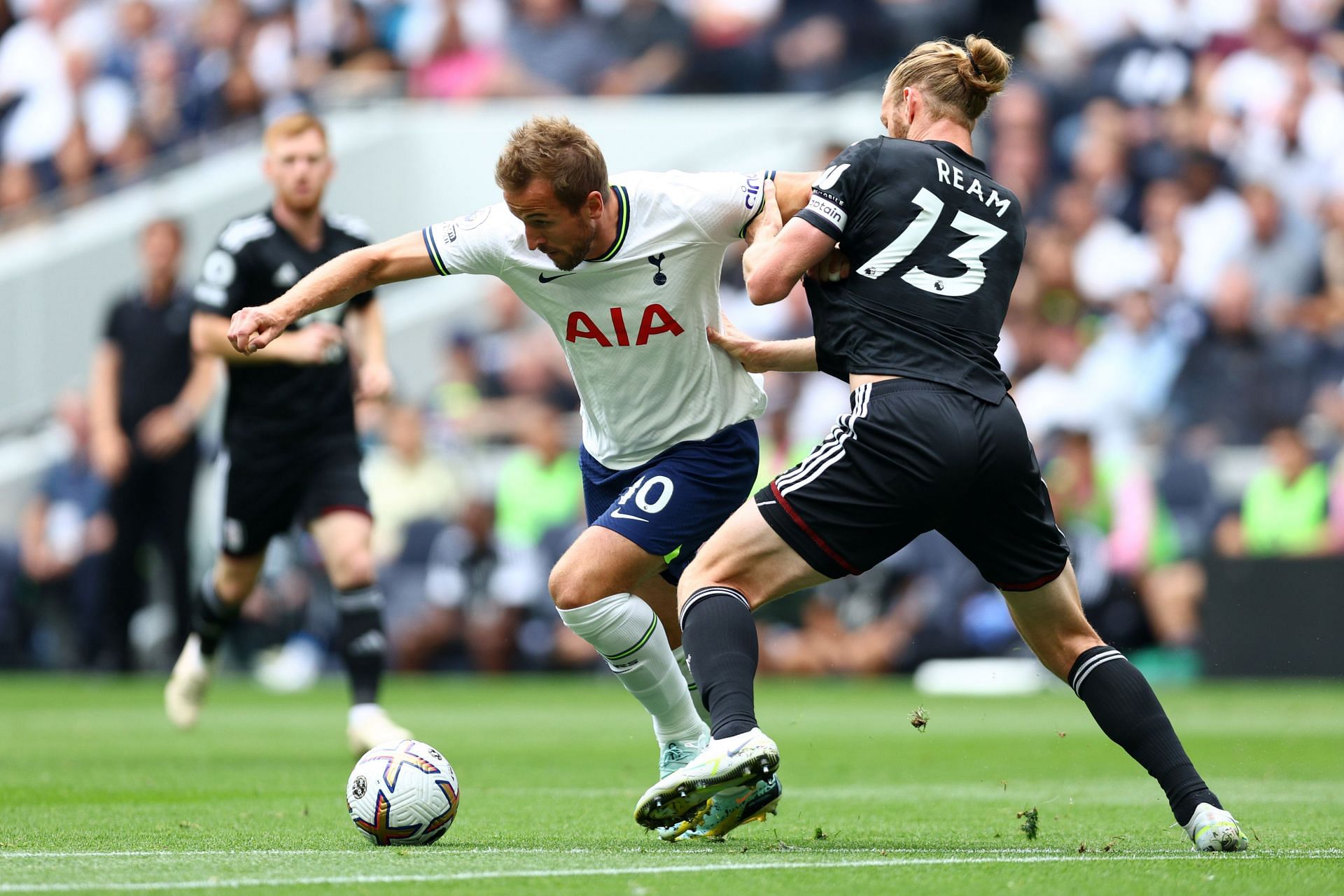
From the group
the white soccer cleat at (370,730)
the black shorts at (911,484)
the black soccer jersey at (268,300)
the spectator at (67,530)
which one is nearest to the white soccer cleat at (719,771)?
the black shorts at (911,484)

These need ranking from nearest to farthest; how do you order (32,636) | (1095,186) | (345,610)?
(345,610) < (1095,186) < (32,636)

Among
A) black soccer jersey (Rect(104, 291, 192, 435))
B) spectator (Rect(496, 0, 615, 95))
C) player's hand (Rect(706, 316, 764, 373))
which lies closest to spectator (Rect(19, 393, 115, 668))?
black soccer jersey (Rect(104, 291, 192, 435))

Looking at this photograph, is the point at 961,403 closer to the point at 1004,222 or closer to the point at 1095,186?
the point at 1004,222

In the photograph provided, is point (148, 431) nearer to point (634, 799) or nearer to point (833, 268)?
point (634, 799)

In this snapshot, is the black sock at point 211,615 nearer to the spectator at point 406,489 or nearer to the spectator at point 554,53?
the spectator at point 406,489

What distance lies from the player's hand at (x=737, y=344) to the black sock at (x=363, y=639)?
311 centimetres

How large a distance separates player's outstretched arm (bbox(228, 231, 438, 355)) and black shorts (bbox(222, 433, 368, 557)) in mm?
3188

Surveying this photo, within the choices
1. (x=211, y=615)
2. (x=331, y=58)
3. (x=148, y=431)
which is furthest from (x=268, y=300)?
(x=331, y=58)

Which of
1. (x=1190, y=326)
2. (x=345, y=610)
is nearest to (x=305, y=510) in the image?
(x=345, y=610)

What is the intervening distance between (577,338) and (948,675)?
896 cm

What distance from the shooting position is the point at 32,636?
17906mm

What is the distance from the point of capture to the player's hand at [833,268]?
17.9 ft

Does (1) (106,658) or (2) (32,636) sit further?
(2) (32,636)

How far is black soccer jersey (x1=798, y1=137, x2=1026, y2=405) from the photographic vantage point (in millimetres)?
5340
